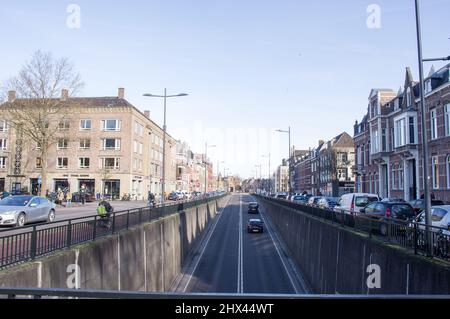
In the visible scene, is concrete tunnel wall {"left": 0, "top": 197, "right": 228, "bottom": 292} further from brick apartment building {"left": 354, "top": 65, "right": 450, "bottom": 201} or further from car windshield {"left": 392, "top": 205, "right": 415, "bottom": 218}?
brick apartment building {"left": 354, "top": 65, "right": 450, "bottom": 201}

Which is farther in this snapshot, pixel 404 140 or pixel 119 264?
pixel 404 140

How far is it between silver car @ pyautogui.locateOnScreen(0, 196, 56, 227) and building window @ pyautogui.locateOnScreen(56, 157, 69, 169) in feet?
146

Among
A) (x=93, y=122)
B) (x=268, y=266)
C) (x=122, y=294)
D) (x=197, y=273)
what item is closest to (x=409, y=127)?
(x=268, y=266)

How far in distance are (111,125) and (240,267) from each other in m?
41.9

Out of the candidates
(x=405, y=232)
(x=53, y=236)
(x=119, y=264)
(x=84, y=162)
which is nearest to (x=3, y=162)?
(x=84, y=162)

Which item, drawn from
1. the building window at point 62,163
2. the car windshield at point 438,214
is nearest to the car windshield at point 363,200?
the car windshield at point 438,214

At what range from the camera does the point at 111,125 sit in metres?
61.0

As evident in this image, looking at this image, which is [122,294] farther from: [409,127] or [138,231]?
[409,127]

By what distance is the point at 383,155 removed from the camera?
44.8m

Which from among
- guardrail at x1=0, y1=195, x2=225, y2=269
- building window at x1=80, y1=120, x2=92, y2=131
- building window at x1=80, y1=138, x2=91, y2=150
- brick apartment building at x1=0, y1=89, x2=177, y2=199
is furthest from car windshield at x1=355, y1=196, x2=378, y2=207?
building window at x1=80, y1=120, x2=92, y2=131

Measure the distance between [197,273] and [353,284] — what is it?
13951 millimetres

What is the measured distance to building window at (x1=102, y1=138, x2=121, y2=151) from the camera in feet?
198

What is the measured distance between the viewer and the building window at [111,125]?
6072 cm

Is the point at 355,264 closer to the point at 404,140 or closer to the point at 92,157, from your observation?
the point at 404,140
